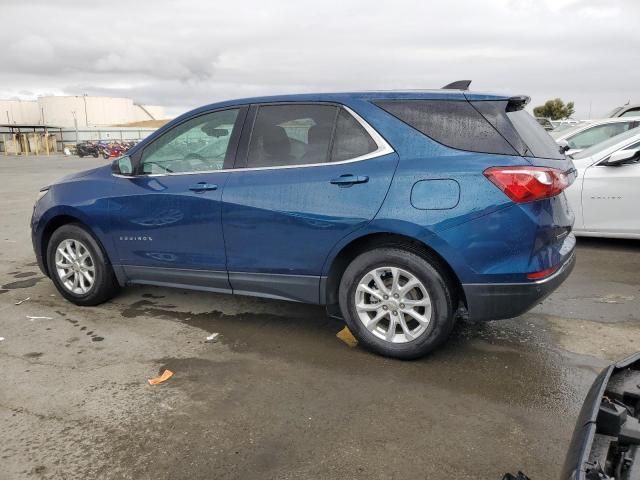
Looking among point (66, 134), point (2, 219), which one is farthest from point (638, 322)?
point (66, 134)

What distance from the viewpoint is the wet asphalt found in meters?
2.62

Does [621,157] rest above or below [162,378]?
above

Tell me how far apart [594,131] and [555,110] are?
50.2 m

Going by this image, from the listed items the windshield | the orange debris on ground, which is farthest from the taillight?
the windshield

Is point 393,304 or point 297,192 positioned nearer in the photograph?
point 393,304

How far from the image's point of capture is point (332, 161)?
145 inches

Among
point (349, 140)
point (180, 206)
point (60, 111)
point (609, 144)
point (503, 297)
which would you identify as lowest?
point (503, 297)

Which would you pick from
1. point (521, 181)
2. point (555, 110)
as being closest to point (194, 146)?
point (521, 181)

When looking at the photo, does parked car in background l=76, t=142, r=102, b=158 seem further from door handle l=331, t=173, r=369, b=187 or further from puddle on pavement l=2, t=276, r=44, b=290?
door handle l=331, t=173, r=369, b=187

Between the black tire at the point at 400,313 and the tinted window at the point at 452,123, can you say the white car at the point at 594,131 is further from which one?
the black tire at the point at 400,313

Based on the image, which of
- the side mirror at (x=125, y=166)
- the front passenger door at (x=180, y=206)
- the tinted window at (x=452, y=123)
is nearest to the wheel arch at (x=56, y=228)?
the front passenger door at (x=180, y=206)

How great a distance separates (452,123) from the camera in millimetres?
3461

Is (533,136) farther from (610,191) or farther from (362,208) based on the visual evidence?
(610,191)

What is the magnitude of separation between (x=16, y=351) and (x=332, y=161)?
2651 millimetres
